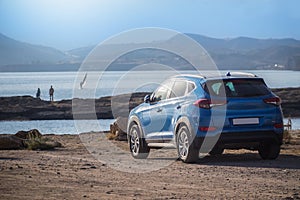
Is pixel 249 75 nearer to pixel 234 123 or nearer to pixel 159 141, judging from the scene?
pixel 234 123

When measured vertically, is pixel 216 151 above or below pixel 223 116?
below

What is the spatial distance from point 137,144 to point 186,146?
2.55 m

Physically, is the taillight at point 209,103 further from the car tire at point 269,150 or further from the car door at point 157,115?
the car door at point 157,115

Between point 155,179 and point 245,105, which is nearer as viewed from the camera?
point 155,179

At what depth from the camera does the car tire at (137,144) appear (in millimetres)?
14742

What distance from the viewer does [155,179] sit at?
1038cm

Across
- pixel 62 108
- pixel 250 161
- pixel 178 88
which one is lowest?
pixel 62 108

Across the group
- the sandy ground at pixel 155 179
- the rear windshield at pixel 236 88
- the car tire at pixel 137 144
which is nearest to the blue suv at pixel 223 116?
the rear windshield at pixel 236 88

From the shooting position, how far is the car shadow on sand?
40.1ft

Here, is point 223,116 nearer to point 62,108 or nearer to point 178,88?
point 178,88

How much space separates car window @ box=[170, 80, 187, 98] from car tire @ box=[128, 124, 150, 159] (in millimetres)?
1674

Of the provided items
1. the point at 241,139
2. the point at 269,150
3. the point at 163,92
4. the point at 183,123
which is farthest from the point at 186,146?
the point at 163,92

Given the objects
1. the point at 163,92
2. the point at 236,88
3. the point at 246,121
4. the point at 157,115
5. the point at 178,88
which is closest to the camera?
the point at 246,121

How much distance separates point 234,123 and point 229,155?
262cm
